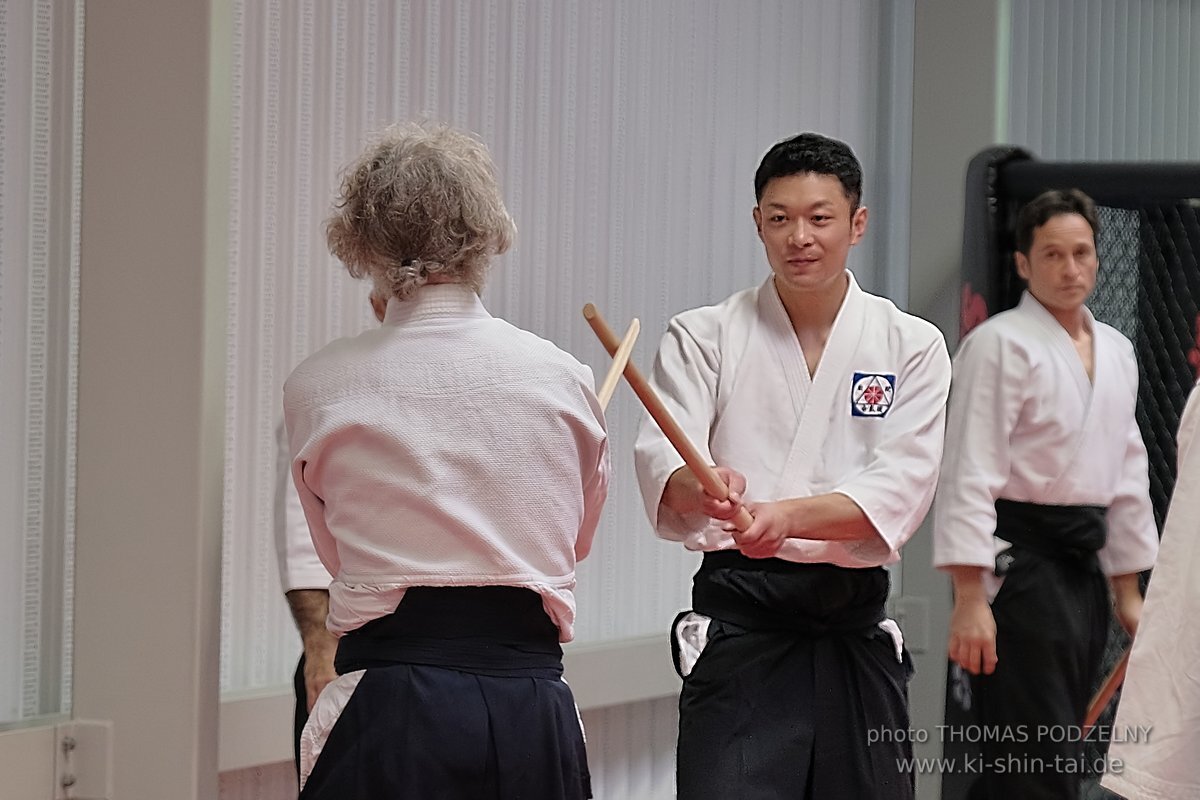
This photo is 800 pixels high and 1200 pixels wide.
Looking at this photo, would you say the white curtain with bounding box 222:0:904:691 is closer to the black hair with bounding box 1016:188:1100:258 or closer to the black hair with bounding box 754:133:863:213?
the black hair with bounding box 1016:188:1100:258

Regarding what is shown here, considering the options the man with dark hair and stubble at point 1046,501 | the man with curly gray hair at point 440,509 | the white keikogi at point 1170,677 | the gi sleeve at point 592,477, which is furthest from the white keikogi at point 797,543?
the white keikogi at point 1170,677

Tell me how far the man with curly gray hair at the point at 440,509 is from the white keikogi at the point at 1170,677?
626mm

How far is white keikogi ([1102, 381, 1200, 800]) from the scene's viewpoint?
1.24m

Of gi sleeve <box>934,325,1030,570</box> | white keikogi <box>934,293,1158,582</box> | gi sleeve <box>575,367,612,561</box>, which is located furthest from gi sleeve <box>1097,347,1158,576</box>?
gi sleeve <box>575,367,612,561</box>

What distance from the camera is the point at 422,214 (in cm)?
169

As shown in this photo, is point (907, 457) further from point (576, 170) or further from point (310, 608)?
point (576, 170)

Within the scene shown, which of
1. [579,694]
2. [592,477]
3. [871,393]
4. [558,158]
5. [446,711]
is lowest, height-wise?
[579,694]

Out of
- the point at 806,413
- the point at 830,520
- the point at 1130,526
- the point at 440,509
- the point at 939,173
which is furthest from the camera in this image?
the point at 939,173

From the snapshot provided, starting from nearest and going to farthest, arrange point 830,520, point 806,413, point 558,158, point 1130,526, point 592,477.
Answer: point 592,477
point 830,520
point 806,413
point 1130,526
point 558,158

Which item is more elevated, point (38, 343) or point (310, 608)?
point (38, 343)

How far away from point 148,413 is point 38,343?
0.19m

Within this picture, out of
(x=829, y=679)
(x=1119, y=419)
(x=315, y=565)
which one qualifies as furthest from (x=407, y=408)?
(x=1119, y=419)

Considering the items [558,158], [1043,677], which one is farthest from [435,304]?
[1043,677]

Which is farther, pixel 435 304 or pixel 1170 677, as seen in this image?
pixel 435 304
